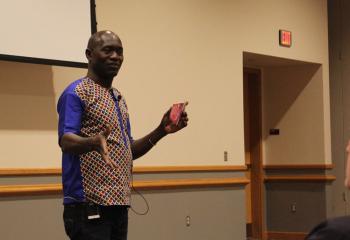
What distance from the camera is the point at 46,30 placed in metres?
3.96

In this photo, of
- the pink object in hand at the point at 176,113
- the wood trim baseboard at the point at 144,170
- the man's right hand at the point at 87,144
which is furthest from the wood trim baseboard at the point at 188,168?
the man's right hand at the point at 87,144

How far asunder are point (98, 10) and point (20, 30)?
0.86 meters

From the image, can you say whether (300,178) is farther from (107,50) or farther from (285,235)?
(107,50)

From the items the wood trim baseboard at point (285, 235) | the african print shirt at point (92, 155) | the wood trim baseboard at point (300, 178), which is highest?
the african print shirt at point (92, 155)

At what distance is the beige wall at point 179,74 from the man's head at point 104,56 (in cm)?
188

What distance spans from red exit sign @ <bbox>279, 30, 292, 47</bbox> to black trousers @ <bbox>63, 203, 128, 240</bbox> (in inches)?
175

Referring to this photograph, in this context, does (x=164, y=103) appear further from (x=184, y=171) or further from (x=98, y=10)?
(x=98, y=10)

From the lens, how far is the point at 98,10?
454cm

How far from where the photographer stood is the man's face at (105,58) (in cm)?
223

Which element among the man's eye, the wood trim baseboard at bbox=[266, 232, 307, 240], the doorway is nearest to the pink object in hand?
the man's eye

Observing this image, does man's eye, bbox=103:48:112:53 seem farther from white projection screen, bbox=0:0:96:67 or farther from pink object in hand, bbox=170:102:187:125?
white projection screen, bbox=0:0:96:67

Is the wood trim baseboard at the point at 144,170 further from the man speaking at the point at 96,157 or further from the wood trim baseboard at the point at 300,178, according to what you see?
the man speaking at the point at 96,157

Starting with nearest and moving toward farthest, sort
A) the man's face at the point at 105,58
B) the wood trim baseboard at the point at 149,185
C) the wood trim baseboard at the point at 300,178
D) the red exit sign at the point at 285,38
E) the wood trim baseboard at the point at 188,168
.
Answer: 1. the man's face at the point at 105,58
2. the wood trim baseboard at the point at 149,185
3. the wood trim baseboard at the point at 188,168
4. the red exit sign at the point at 285,38
5. the wood trim baseboard at the point at 300,178

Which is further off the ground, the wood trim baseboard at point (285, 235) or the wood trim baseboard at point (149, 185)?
the wood trim baseboard at point (149, 185)
